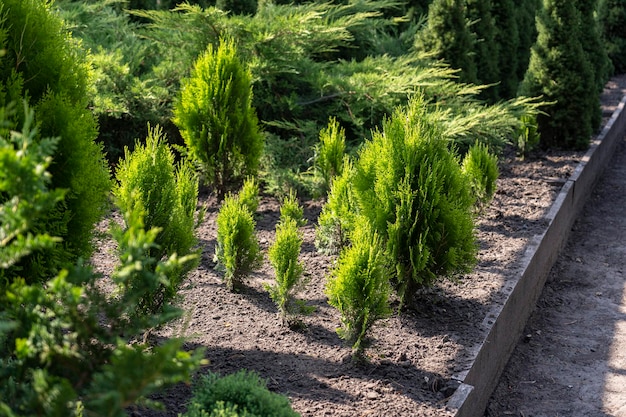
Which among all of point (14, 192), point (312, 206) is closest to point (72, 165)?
point (14, 192)

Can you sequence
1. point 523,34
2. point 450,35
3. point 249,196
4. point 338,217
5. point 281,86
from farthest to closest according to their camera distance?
Answer: point 523,34 → point 450,35 → point 281,86 → point 249,196 → point 338,217

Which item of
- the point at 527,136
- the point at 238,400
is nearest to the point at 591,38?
the point at 527,136

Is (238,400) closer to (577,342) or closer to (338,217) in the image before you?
(338,217)

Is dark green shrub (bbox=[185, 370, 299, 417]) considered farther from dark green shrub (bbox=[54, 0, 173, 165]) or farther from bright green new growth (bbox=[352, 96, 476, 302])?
dark green shrub (bbox=[54, 0, 173, 165])

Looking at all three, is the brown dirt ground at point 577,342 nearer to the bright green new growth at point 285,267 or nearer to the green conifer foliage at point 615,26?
the bright green new growth at point 285,267

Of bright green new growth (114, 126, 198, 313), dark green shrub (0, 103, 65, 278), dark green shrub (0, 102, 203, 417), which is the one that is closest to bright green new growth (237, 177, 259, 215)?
bright green new growth (114, 126, 198, 313)

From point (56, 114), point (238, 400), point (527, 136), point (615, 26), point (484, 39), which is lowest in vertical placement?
point (238, 400)

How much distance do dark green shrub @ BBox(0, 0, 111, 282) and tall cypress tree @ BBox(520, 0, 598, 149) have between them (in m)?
6.92

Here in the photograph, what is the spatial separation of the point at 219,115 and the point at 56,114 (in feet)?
10.3

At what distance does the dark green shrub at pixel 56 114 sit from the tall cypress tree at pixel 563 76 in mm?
6917

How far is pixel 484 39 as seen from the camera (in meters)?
11.1

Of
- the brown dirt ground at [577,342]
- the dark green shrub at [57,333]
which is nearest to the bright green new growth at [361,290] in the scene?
the brown dirt ground at [577,342]

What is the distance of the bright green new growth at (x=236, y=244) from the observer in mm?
5250

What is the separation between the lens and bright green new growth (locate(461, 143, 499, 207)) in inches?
274
